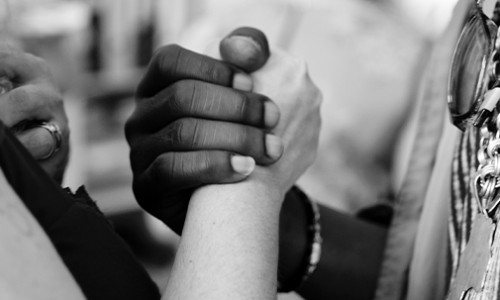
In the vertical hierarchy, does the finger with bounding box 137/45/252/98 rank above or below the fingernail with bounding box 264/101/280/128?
above

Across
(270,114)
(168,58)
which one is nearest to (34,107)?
(168,58)

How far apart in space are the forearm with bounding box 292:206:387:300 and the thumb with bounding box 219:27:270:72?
0.27 m

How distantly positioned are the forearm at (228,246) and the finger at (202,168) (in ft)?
0.04

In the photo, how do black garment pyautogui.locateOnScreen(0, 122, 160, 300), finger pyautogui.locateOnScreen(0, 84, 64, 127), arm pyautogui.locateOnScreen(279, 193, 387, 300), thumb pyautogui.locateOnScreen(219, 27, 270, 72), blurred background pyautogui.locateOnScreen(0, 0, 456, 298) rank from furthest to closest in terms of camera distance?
1. blurred background pyautogui.locateOnScreen(0, 0, 456, 298)
2. arm pyautogui.locateOnScreen(279, 193, 387, 300)
3. thumb pyautogui.locateOnScreen(219, 27, 270, 72)
4. finger pyautogui.locateOnScreen(0, 84, 64, 127)
5. black garment pyautogui.locateOnScreen(0, 122, 160, 300)

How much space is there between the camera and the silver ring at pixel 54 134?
0.83 m

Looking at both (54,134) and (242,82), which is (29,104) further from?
(242,82)

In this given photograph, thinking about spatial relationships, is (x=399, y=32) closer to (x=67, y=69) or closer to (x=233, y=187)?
(x=67, y=69)

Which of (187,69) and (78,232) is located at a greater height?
(187,69)

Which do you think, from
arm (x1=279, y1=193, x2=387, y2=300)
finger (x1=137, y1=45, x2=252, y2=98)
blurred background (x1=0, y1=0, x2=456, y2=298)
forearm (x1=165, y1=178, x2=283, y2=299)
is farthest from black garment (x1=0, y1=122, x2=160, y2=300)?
blurred background (x1=0, y1=0, x2=456, y2=298)

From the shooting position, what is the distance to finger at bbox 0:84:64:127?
0.76 metres

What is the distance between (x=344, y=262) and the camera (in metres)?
1.04

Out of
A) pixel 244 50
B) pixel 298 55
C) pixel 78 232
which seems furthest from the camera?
pixel 298 55

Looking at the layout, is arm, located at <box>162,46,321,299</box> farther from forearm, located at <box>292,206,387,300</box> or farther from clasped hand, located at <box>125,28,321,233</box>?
forearm, located at <box>292,206,387,300</box>

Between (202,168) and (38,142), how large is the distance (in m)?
0.18
